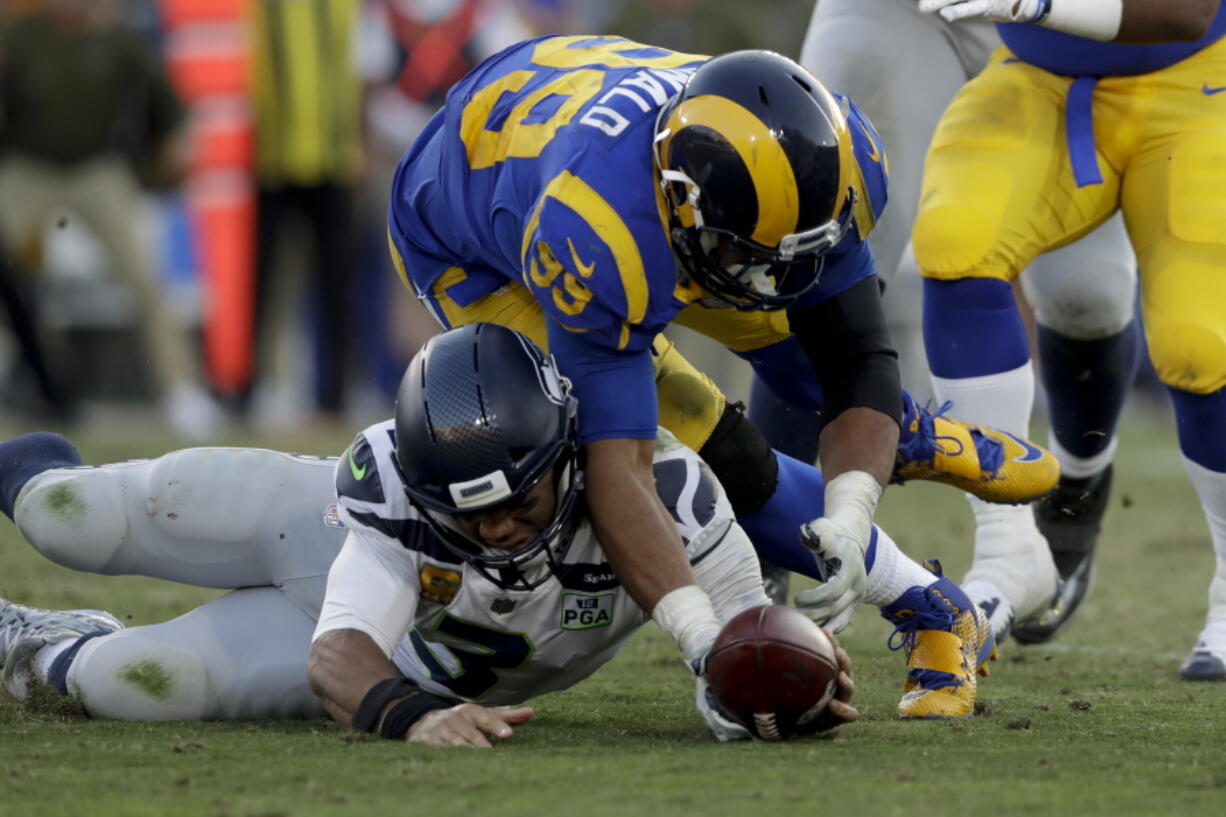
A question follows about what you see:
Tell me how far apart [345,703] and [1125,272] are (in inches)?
109

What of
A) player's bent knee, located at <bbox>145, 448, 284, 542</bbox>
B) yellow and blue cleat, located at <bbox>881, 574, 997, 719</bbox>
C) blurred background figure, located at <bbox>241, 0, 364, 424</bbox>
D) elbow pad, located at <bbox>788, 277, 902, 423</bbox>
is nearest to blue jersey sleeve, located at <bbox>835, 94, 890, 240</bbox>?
elbow pad, located at <bbox>788, 277, 902, 423</bbox>

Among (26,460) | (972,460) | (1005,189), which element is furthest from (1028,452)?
(26,460)

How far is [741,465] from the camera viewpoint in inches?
159

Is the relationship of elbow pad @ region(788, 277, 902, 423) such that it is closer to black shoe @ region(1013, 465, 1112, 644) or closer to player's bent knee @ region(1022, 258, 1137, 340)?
player's bent knee @ region(1022, 258, 1137, 340)

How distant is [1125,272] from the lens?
5.21 meters

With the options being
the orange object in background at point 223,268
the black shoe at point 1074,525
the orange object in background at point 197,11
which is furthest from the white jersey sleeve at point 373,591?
the orange object in background at point 223,268

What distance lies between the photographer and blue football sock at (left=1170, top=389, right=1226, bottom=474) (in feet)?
14.3

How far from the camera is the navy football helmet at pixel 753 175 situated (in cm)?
346

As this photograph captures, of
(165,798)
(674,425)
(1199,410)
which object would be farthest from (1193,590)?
(165,798)

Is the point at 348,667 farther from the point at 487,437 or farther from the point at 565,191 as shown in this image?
the point at 565,191

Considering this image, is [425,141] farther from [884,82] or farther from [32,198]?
[32,198]

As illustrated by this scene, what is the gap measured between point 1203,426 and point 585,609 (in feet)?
5.42

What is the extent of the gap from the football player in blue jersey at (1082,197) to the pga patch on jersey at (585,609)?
1.42 metres

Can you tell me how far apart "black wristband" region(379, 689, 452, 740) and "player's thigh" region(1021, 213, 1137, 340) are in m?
2.52
